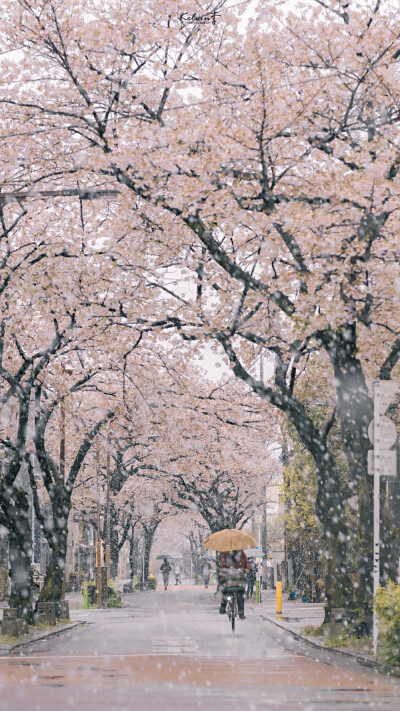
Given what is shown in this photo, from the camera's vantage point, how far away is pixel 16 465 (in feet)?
78.0

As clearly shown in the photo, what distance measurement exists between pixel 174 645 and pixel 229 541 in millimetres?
5633

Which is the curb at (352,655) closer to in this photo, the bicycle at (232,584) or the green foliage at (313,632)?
the green foliage at (313,632)

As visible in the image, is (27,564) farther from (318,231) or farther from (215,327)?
(318,231)

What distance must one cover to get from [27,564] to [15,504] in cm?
183

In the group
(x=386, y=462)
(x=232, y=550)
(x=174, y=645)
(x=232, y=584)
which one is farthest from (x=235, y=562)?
(x=386, y=462)

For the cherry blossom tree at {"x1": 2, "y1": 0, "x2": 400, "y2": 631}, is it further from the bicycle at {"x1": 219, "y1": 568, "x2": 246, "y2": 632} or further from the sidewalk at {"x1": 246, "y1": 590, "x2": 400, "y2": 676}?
the bicycle at {"x1": 219, "y1": 568, "x2": 246, "y2": 632}

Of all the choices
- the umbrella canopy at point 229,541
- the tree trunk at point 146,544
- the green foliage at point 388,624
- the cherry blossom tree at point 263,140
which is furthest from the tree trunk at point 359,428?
the tree trunk at point 146,544

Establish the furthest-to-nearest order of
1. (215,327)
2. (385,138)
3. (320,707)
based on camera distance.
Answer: (215,327), (385,138), (320,707)

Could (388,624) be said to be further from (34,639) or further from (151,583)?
(151,583)

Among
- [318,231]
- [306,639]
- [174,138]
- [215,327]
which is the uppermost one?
[174,138]

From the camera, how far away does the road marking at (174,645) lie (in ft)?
62.3

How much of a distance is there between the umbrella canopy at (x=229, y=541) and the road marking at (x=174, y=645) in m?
3.29

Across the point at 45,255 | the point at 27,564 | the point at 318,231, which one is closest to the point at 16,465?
the point at 27,564

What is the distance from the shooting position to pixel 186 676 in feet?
45.5
